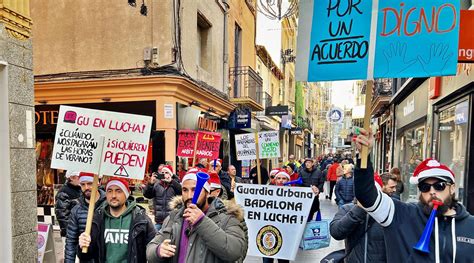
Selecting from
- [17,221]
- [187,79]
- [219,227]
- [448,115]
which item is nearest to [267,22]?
[187,79]

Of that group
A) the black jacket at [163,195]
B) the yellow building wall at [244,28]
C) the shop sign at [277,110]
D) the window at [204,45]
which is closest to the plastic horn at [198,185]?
the black jacket at [163,195]

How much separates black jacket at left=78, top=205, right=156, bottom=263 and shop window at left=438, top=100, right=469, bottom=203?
213 inches

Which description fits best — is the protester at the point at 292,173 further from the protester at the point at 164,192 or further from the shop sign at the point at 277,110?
the shop sign at the point at 277,110

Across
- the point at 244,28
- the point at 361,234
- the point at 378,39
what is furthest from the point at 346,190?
the point at 244,28

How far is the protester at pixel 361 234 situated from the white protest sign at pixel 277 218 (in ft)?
6.98

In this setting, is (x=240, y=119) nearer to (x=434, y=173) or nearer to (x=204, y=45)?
(x=204, y=45)

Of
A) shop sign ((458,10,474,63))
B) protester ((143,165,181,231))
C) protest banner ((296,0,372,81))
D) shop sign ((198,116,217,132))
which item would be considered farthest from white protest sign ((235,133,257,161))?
protest banner ((296,0,372,81))

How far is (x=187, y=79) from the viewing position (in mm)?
11953

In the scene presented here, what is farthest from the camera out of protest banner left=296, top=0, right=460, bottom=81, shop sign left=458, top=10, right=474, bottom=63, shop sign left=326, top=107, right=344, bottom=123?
shop sign left=326, top=107, right=344, bottom=123

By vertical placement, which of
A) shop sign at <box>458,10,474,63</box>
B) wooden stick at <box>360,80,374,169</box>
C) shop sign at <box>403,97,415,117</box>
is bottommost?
wooden stick at <box>360,80,374,169</box>

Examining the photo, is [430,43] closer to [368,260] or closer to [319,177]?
[368,260]

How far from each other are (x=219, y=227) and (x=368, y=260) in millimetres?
1528

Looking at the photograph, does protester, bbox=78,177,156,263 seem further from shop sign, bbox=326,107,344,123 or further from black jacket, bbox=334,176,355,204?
shop sign, bbox=326,107,344,123

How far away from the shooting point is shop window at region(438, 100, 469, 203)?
682 cm
